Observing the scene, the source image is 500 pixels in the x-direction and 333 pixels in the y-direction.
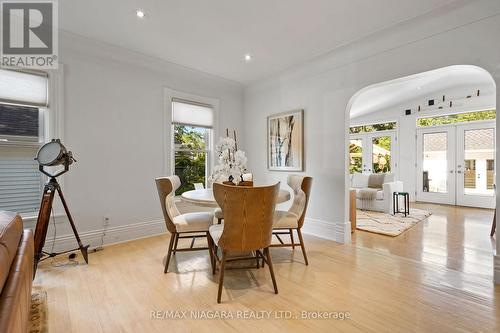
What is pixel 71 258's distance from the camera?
2783 mm

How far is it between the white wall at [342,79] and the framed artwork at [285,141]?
0.12 metres

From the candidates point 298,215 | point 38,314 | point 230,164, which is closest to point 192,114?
point 230,164

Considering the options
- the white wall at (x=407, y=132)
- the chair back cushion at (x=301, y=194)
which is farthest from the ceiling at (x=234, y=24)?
the white wall at (x=407, y=132)

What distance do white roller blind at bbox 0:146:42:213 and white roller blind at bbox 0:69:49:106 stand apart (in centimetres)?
55

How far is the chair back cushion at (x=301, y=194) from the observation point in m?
2.77

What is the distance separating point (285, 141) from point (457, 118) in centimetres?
545

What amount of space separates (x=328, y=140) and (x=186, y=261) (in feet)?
8.32

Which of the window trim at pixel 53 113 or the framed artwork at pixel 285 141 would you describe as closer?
the window trim at pixel 53 113

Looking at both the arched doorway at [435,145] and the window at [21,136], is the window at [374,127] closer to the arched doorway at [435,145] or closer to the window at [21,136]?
the arched doorway at [435,145]

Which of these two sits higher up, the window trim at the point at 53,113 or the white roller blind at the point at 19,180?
the window trim at the point at 53,113

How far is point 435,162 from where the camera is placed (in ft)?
22.4

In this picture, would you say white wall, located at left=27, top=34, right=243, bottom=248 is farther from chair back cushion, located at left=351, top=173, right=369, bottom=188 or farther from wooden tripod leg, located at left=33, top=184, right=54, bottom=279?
chair back cushion, located at left=351, top=173, right=369, bottom=188

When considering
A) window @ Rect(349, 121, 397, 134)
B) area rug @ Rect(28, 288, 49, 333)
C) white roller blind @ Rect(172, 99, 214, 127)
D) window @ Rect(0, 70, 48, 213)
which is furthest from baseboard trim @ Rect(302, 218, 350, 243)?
window @ Rect(349, 121, 397, 134)

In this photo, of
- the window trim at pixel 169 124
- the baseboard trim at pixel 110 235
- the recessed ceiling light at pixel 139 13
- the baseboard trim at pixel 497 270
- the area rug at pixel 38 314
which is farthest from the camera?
the window trim at pixel 169 124
